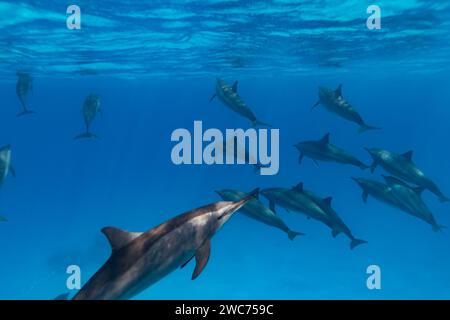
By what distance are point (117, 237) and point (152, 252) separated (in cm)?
39

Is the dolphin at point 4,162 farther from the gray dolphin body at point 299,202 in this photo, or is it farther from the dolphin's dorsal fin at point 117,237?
the gray dolphin body at point 299,202

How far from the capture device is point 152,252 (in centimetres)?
472

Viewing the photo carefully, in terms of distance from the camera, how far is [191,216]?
5.02m

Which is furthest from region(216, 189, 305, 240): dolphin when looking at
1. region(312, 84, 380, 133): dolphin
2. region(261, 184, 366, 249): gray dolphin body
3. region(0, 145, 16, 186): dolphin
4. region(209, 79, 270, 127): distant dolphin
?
region(0, 145, 16, 186): dolphin

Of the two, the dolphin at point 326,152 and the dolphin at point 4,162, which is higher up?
the dolphin at point 326,152

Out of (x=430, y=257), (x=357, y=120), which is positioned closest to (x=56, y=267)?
(x=357, y=120)

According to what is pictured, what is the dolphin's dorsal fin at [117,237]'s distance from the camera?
4.65 metres

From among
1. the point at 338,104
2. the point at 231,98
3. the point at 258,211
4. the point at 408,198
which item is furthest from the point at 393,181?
the point at 231,98

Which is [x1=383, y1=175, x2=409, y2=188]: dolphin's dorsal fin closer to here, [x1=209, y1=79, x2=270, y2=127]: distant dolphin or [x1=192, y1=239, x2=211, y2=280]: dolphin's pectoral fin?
[x1=209, y1=79, x2=270, y2=127]: distant dolphin

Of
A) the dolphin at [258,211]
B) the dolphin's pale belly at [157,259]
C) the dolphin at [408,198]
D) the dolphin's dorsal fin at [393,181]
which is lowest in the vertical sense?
the dolphin's pale belly at [157,259]

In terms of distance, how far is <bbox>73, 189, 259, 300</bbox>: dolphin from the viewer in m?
4.50

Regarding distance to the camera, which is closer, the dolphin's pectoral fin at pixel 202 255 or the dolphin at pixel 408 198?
the dolphin's pectoral fin at pixel 202 255

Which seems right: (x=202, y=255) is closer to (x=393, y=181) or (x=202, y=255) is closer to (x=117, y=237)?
(x=117, y=237)

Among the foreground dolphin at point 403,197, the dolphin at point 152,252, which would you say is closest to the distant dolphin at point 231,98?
the foreground dolphin at point 403,197
